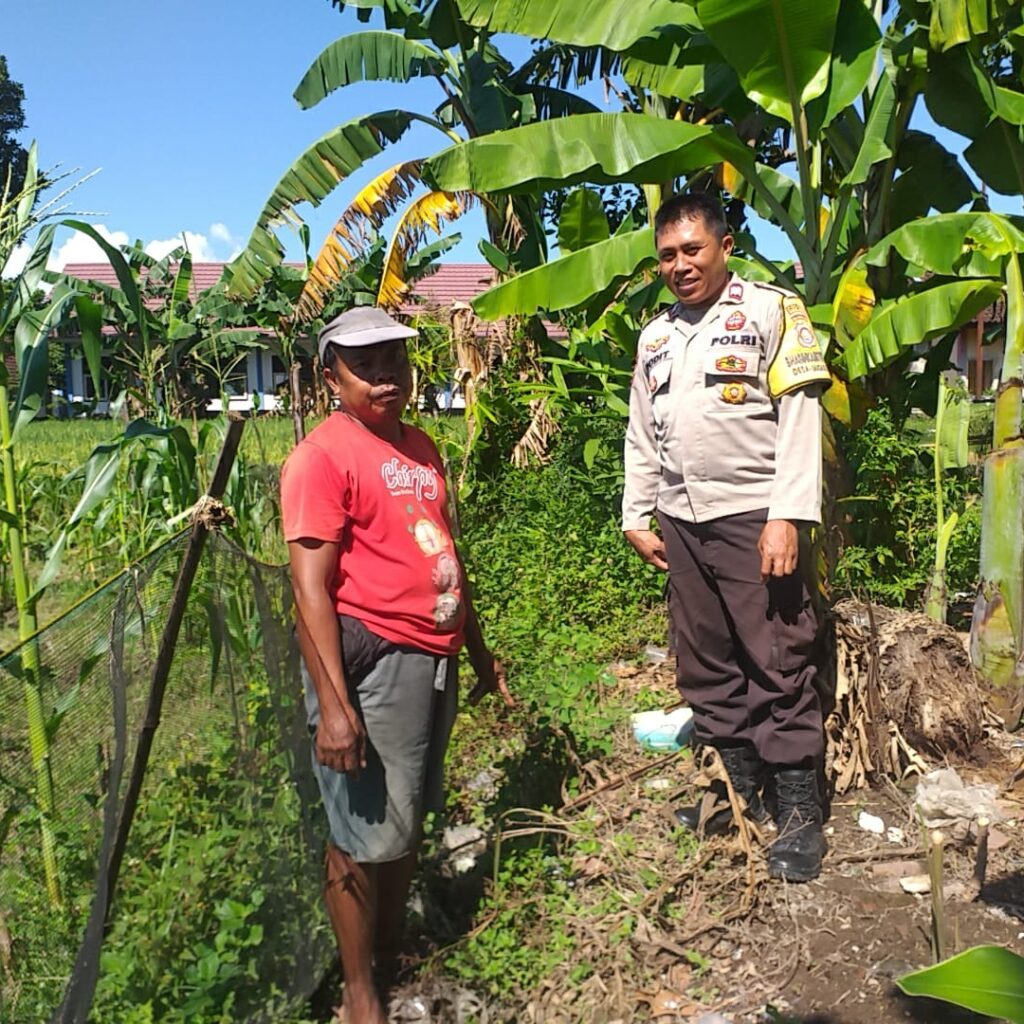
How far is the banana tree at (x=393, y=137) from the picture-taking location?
330 inches

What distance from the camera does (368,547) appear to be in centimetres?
243

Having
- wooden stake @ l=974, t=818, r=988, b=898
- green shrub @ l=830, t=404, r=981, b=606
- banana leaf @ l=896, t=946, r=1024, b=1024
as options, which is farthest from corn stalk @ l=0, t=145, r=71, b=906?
green shrub @ l=830, t=404, r=981, b=606

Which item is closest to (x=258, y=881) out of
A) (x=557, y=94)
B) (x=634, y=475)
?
(x=634, y=475)

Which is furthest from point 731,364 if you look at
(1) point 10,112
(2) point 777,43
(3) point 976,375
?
(1) point 10,112

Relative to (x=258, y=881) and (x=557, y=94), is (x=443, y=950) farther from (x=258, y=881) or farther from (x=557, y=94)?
(x=557, y=94)

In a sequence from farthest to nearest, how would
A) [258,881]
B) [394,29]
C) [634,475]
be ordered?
[394,29]
[634,475]
[258,881]

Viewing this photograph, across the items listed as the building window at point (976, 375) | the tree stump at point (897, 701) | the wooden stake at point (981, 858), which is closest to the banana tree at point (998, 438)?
the tree stump at point (897, 701)

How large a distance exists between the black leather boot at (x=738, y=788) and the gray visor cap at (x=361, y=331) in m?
1.85

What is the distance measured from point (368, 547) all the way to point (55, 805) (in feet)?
2.85

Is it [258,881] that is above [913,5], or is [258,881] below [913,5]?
below

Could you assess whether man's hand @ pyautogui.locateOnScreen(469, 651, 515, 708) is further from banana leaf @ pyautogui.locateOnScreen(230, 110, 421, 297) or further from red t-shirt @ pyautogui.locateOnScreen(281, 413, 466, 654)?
banana leaf @ pyautogui.locateOnScreen(230, 110, 421, 297)

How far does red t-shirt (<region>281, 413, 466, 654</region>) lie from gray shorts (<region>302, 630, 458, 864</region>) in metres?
0.09

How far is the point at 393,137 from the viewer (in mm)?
9398

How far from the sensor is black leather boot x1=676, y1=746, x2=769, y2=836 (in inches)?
133
